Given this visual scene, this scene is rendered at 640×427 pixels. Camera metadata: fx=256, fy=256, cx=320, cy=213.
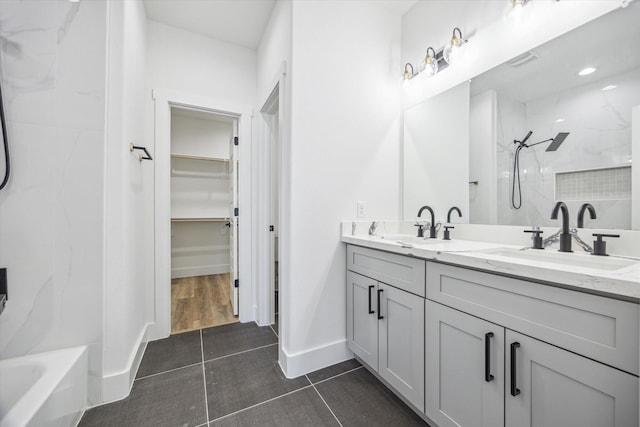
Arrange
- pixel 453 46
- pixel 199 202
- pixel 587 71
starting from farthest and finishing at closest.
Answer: pixel 199 202, pixel 453 46, pixel 587 71

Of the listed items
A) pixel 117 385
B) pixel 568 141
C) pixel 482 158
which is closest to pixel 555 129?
pixel 568 141

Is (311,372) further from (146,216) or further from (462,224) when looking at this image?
(146,216)

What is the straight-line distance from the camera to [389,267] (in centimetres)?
143

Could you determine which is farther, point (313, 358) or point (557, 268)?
point (313, 358)

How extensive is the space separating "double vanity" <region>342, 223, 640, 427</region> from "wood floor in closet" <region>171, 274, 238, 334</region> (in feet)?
5.61

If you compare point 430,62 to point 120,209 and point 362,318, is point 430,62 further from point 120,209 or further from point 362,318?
point 120,209

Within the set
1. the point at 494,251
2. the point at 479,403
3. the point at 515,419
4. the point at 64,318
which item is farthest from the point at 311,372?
the point at 64,318

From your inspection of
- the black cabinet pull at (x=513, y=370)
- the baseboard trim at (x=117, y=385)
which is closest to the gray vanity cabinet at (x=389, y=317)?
the black cabinet pull at (x=513, y=370)

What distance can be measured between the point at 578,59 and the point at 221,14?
240cm

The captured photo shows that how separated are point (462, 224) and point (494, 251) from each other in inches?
17.3

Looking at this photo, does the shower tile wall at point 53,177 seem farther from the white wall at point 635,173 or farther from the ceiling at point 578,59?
the white wall at point 635,173

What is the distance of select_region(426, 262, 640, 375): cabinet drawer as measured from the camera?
66cm

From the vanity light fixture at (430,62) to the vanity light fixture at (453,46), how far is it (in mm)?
70

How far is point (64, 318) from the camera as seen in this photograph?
1356 millimetres
